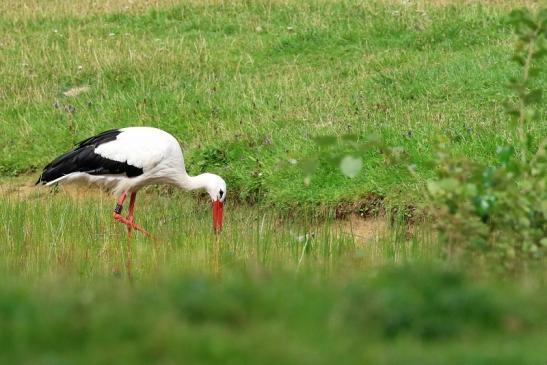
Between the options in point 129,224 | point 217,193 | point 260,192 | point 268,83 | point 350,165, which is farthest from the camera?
point 268,83

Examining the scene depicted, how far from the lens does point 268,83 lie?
1288cm

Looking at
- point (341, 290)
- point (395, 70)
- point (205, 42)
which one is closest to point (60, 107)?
point (205, 42)

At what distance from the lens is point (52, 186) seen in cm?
1130

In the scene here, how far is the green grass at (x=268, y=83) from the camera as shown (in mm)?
10469

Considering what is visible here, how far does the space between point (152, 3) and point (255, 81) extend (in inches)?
167

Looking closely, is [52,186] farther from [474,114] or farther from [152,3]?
[152,3]

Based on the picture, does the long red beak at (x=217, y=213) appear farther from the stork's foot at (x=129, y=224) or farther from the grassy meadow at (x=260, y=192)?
the stork's foot at (x=129, y=224)

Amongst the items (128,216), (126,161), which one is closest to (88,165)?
(126,161)

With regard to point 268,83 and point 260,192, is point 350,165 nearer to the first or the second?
point 260,192

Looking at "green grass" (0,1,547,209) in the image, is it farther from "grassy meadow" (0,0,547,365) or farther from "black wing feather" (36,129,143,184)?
"black wing feather" (36,129,143,184)

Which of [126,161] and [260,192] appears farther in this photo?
[260,192]

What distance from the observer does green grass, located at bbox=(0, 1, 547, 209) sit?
34.3 feet

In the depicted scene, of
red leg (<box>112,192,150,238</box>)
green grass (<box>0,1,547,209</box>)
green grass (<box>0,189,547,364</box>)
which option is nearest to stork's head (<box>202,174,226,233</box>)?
green grass (<box>0,1,547,209</box>)

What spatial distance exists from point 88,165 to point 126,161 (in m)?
0.34
